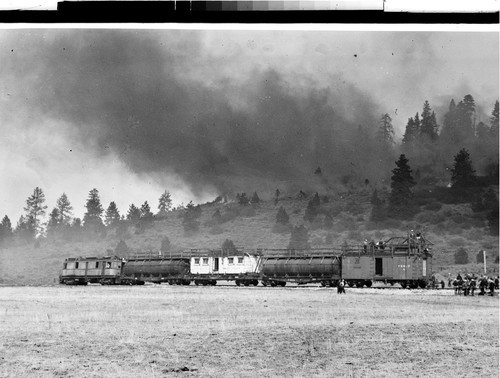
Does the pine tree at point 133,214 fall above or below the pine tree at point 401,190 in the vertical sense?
below

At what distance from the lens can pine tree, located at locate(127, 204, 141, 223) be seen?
135 meters

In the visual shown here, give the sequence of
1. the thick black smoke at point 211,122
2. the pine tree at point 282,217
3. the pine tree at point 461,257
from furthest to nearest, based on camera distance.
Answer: the pine tree at point 282,217
the thick black smoke at point 211,122
the pine tree at point 461,257

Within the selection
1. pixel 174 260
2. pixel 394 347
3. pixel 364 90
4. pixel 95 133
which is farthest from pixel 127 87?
pixel 394 347

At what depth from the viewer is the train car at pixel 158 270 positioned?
186ft

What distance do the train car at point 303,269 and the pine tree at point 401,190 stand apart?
7186cm

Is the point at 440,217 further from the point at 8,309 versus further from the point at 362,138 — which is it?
the point at 8,309

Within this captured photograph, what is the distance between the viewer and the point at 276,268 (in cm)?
5359

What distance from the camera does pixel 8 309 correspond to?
25484 mm

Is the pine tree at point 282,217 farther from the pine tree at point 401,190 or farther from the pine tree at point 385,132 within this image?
the pine tree at point 385,132

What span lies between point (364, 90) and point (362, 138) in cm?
1213

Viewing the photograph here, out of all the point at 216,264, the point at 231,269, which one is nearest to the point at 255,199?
the point at 216,264

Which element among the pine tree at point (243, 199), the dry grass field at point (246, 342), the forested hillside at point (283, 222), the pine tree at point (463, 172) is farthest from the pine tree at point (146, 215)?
the dry grass field at point (246, 342)

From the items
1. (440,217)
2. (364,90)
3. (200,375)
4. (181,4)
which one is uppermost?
(364,90)

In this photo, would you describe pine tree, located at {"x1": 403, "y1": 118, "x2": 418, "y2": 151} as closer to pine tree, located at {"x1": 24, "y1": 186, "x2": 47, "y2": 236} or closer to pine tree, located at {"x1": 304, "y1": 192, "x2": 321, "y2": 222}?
pine tree, located at {"x1": 304, "y1": 192, "x2": 321, "y2": 222}
